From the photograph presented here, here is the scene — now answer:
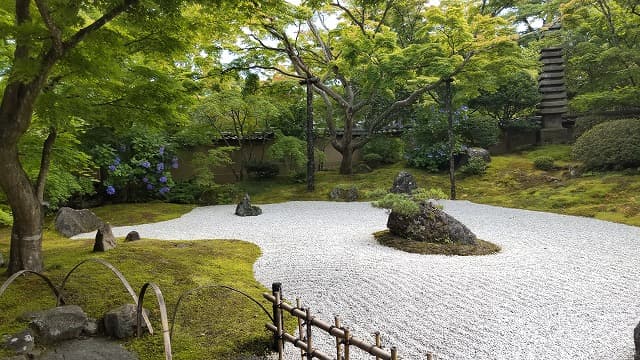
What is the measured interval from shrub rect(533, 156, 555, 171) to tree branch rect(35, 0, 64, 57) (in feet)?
46.0

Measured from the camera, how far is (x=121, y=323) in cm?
345

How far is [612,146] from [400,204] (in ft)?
26.7

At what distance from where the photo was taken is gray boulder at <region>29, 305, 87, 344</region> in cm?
331

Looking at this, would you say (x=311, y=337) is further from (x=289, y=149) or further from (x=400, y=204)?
(x=289, y=149)

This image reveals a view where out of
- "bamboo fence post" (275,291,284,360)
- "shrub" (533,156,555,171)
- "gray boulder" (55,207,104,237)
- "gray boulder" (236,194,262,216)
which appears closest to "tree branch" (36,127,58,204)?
"bamboo fence post" (275,291,284,360)

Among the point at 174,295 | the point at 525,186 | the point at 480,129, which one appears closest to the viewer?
the point at 174,295

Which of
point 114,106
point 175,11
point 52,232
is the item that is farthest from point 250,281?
point 52,232

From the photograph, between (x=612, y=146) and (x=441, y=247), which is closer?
(x=441, y=247)

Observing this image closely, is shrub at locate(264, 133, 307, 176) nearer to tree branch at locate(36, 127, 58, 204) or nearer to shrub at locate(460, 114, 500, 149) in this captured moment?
shrub at locate(460, 114, 500, 149)

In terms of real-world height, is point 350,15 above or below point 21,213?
above

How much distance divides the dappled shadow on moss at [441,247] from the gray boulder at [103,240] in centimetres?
420

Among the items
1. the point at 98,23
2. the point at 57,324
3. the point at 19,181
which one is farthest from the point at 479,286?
the point at 19,181

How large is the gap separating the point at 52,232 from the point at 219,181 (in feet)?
26.6

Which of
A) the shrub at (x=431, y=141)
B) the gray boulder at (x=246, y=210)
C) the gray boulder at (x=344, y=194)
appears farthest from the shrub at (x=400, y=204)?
the shrub at (x=431, y=141)
